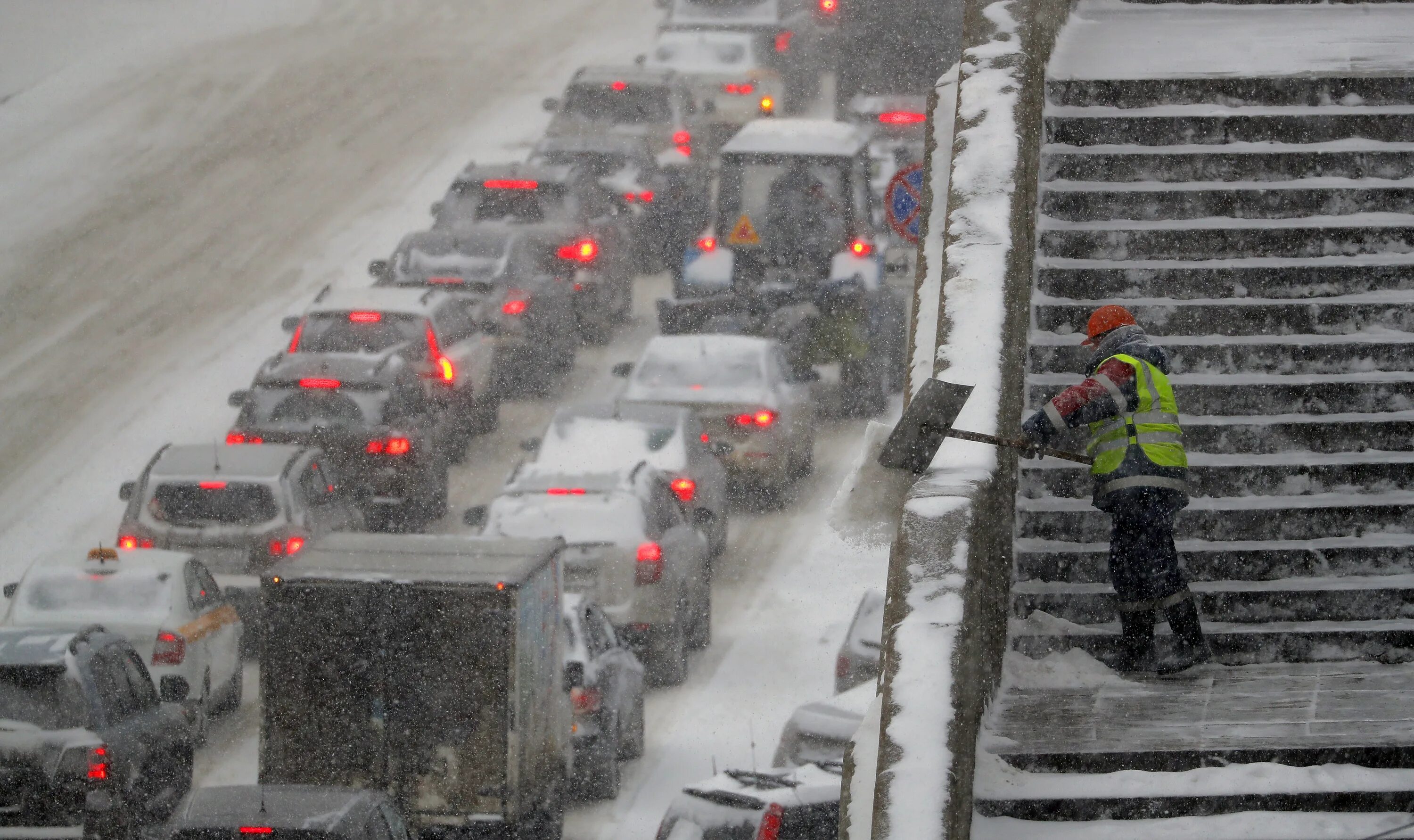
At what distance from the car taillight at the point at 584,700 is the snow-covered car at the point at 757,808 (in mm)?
2650

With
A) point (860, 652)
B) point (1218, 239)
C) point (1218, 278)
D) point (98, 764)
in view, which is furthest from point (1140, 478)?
point (98, 764)

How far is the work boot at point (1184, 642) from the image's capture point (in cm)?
769

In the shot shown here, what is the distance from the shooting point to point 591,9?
43.7 meters

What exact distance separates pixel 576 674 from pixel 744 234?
10556 millimetres

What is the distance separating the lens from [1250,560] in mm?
8336

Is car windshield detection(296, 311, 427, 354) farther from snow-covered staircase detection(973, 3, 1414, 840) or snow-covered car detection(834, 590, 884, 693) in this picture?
snow-covered staircase detection(973, 3, 1414, 840)

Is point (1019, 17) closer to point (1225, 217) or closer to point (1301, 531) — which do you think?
point (1225, 217)

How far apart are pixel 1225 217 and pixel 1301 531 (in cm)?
176

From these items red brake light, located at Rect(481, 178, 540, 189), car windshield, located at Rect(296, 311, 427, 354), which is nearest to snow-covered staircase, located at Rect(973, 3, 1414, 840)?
car windshield, located at Rect(296, 311, 427, 354)

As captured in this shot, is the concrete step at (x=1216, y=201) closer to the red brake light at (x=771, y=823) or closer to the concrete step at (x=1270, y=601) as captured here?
the concrete step at (x=1270, y=601)

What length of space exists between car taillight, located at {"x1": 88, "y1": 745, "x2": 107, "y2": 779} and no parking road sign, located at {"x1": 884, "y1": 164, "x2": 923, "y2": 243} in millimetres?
7157

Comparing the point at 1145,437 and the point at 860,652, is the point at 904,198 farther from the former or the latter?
the point at 1145,437

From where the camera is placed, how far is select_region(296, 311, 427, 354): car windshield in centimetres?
1967

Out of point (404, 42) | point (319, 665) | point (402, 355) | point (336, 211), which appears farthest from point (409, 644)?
point (404, 42)
